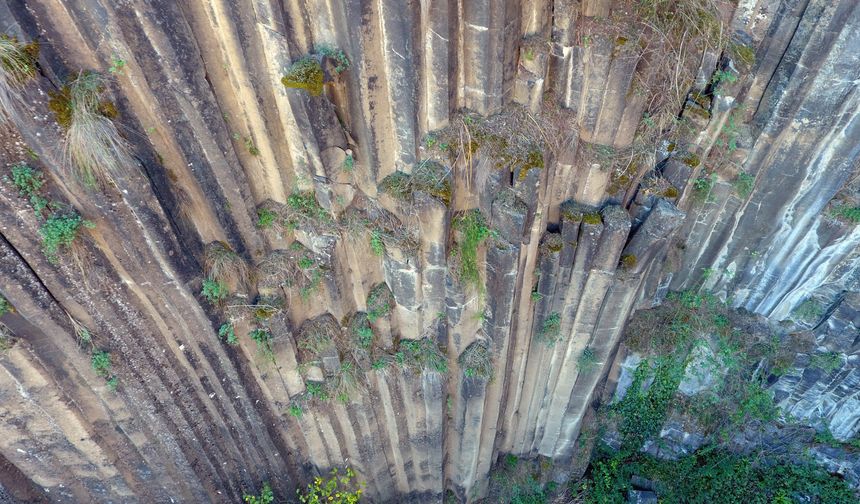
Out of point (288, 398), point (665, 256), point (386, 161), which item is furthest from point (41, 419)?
point (665, 256)

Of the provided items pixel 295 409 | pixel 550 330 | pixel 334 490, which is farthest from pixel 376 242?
pixel 334 490

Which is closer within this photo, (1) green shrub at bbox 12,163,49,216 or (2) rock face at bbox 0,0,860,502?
(1) green shrub at bbox 12,163,49,216

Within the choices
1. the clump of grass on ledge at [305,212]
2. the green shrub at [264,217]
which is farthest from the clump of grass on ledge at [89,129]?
the clump of grass on ledge at [305,212]

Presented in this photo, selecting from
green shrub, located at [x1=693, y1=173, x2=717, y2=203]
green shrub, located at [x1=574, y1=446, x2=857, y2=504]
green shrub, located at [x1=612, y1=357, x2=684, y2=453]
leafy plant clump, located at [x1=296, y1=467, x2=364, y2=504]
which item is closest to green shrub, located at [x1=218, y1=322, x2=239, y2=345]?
leafy plant clump, located at [x1=296, y1=467, x2=364, y2=504]

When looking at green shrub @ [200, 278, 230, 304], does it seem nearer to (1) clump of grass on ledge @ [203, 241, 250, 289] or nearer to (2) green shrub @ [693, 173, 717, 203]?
(1) clump of grass on ledge @ [203, 241, 250, 289]

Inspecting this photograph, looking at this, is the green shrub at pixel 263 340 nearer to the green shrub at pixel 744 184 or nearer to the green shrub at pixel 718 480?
the green shrub at pixel 744 184

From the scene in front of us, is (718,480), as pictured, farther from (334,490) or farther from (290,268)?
(290,268)
